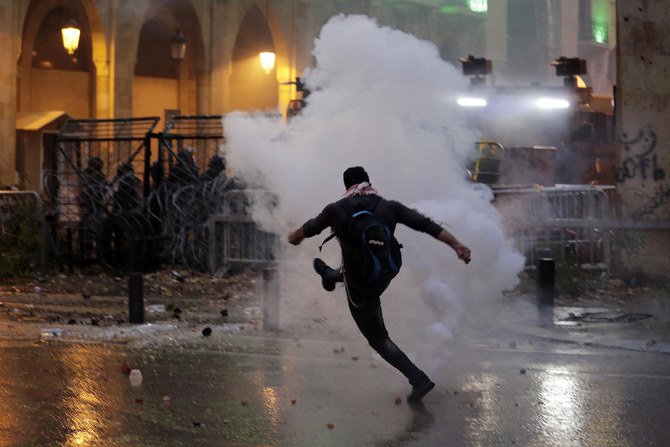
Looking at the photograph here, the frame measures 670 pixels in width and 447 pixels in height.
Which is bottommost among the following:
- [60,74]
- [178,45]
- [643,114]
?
[643,114]

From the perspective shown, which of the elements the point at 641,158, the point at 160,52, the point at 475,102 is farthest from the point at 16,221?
the point at 160,52

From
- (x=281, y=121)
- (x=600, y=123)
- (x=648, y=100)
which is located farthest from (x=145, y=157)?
(x=600, y=123)

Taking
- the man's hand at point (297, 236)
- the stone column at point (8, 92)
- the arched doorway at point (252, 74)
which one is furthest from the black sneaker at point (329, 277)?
the arched doorway at point (252, 74)

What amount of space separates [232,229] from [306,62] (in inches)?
600

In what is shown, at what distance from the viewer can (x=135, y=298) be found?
11.3 meters

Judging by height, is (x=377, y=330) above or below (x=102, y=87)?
below

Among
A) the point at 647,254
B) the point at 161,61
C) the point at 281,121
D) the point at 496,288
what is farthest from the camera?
the point at 161,61

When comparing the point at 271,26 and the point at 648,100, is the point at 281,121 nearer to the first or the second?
the point at 648,100

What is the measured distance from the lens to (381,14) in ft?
110

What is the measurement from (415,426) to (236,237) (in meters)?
8.77

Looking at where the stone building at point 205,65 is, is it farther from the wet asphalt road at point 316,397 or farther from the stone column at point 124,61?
the wet asphalt road at point 316,397

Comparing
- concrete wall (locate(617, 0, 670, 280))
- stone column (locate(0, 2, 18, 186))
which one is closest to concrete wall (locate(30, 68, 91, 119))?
stone column (locate(0, 2, 18, 186))

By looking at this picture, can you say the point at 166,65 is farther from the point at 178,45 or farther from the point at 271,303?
the point at 271,303

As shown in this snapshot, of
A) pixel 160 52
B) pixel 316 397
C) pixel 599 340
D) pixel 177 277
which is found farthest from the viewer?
pixel 160 52
